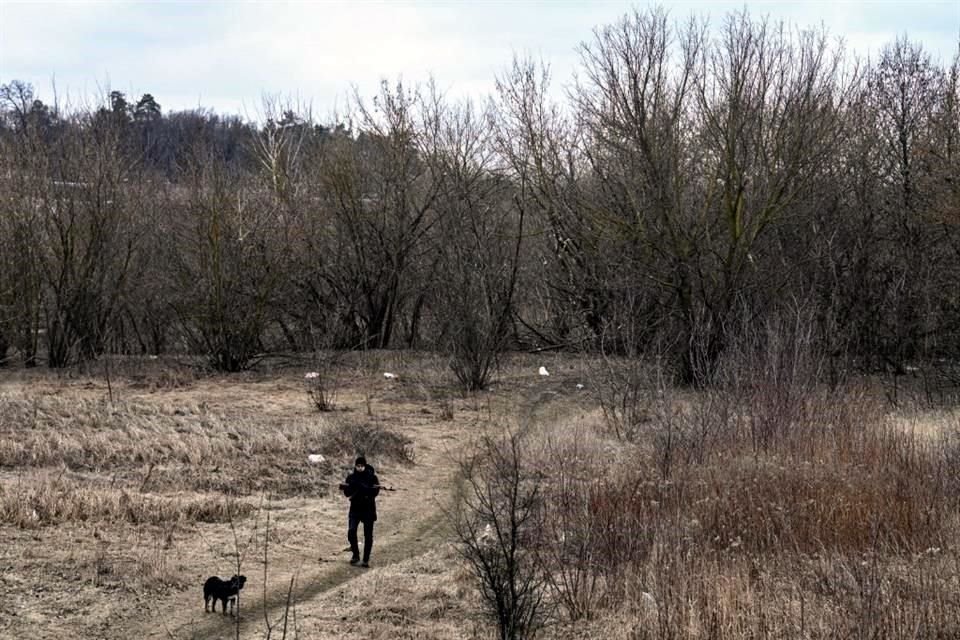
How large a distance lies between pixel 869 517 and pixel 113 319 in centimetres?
2362

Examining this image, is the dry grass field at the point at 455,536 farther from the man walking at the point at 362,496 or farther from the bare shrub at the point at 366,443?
the man walking at the point at 362,496

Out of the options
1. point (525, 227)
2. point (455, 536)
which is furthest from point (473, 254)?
point (455, 536)

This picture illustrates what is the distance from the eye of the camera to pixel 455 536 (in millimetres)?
10797

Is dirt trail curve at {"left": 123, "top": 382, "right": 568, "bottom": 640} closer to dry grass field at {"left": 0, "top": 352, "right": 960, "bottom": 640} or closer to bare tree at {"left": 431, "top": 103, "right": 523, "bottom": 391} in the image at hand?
dry grass field at {"left": 0, "top": 352, "right": 960, "bottom": 640}

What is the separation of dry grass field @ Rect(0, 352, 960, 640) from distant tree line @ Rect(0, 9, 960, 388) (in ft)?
23.6

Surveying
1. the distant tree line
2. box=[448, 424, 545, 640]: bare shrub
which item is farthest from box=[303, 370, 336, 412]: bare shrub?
box=[448, 424, 545, 640]: bare shrub

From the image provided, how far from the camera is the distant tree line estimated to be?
22.1m

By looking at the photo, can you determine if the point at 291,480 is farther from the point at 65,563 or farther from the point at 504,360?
the point at 504,360

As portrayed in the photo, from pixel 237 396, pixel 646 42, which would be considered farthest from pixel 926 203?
pixel 237 396

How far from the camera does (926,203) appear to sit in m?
24.4

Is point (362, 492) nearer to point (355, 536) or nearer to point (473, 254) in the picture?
point (355, 536)

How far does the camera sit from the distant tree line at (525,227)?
22.1 meters

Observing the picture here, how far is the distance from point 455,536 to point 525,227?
18415 millimetres

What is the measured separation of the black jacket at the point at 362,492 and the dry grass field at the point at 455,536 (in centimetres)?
57
